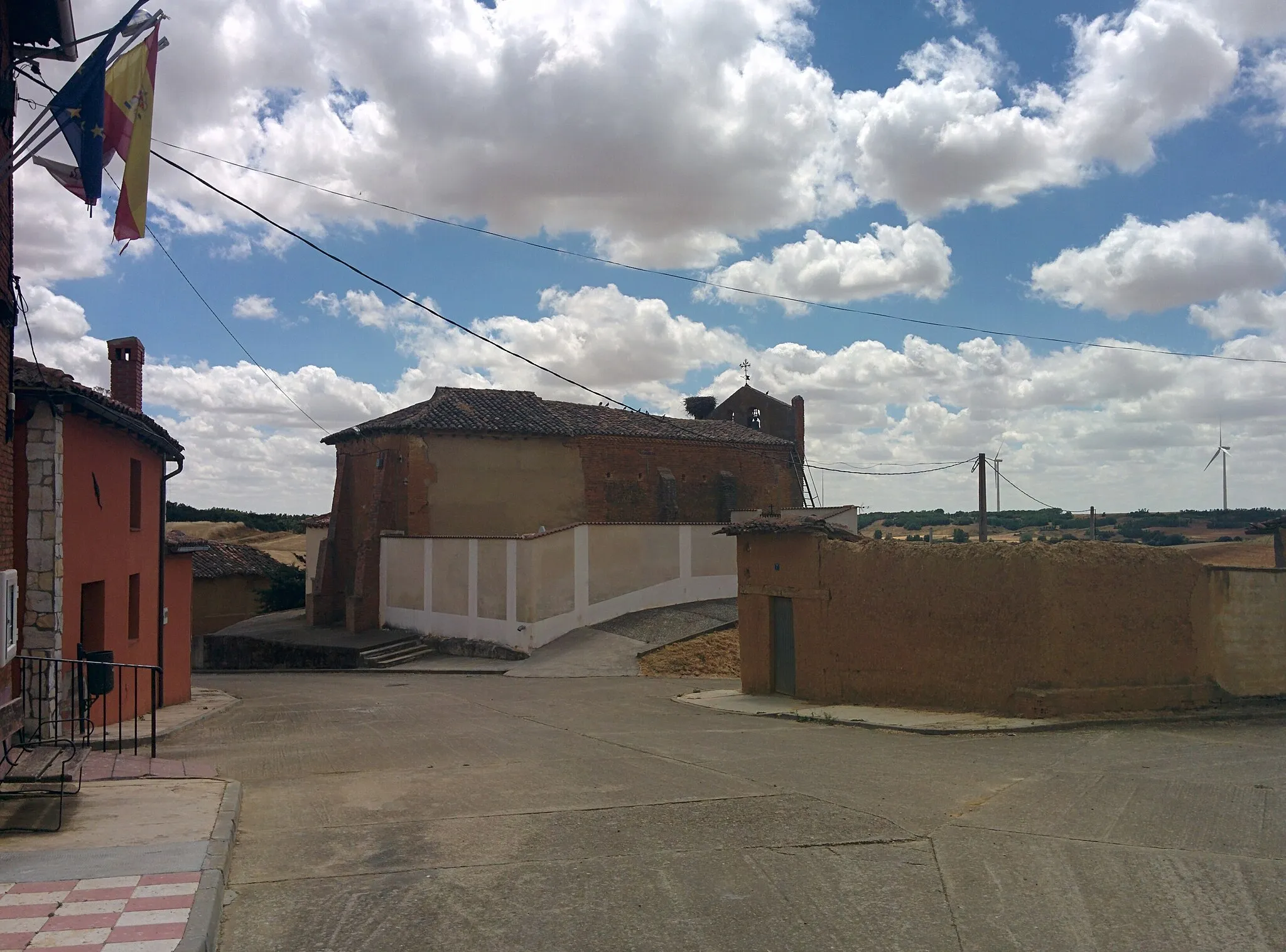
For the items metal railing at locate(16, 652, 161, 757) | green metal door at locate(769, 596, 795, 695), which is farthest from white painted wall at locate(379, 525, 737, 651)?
metal railing at locate(16, 652, 161, 757)

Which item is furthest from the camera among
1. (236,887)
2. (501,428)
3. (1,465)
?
(501,428)

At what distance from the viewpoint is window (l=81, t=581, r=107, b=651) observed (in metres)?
15.0

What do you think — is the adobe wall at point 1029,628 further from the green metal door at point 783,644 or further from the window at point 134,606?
the window at point 134,606

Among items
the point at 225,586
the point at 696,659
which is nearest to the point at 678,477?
the point at 696,659

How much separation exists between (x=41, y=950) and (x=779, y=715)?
1156 centimetres

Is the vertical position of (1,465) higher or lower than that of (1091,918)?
higher

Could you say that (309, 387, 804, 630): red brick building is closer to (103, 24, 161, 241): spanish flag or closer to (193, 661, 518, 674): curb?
(193, 661, 518, 674): curb

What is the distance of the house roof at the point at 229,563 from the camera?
1449 inches

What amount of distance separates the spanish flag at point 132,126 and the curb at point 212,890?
5.50m

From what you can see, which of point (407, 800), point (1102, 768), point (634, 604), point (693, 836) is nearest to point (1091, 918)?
point (693, 836)

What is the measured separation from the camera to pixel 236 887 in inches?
251

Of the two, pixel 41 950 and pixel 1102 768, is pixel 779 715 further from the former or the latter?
pixel 41 950

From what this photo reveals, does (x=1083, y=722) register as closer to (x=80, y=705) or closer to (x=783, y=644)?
(x=783, y=644)

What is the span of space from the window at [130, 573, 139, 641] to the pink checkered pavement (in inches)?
484
